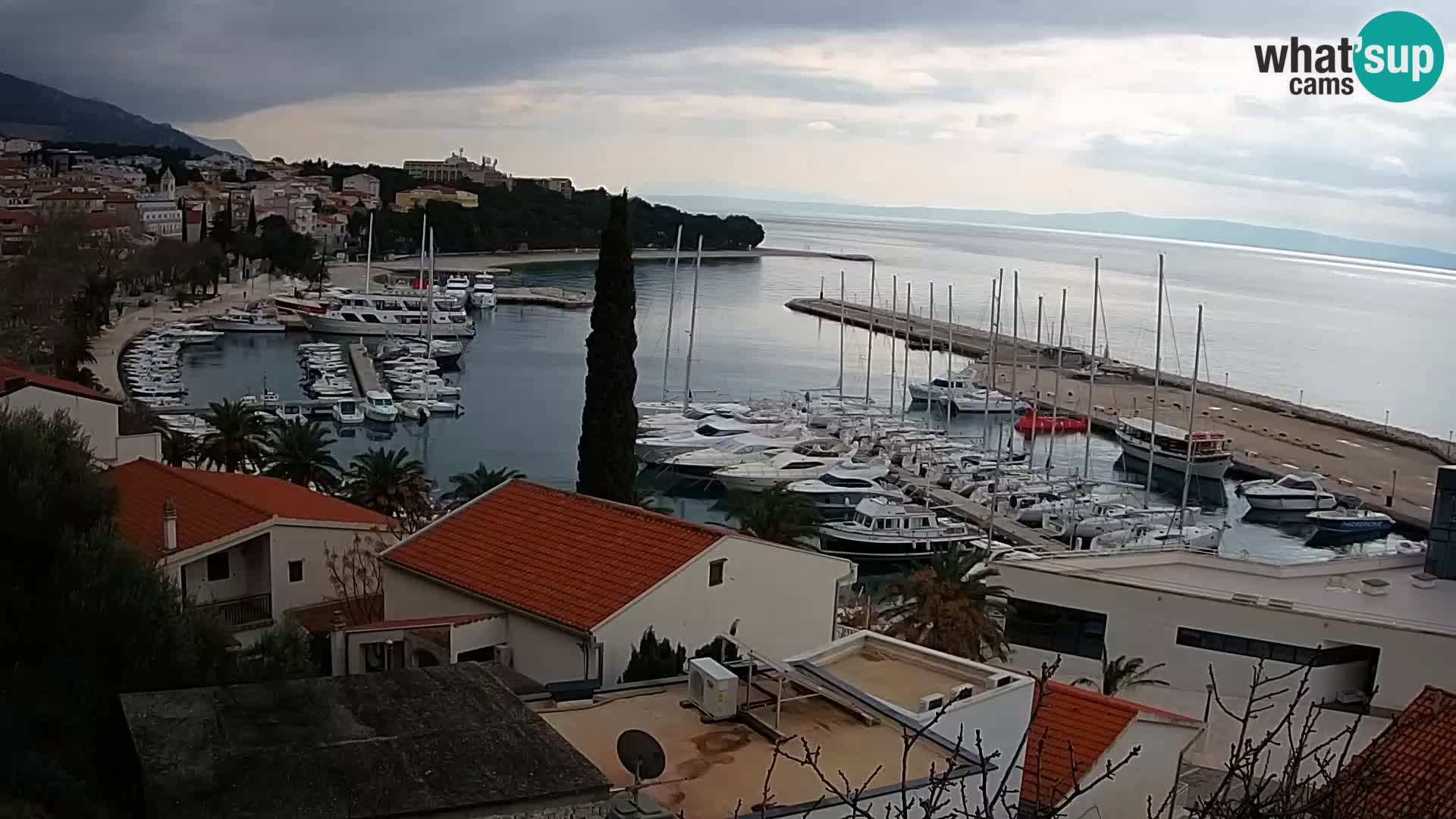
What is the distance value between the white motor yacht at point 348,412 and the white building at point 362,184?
90.6 meters

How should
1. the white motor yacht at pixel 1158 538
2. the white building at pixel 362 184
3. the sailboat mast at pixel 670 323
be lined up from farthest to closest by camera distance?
the white building at pixel 362 184, the sailboat mast at pixel 670 323, the white motor yacht at pixel 1158 538

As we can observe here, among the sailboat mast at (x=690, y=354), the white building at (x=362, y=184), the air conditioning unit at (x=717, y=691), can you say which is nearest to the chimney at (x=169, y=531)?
the air conditioning unit at (x=717, y=691)

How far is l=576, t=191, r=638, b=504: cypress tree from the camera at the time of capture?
16.7 m

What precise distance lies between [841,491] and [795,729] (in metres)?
21.4

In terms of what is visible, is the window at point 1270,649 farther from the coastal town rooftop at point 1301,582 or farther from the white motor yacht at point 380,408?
the white motor yacht at point 380,408

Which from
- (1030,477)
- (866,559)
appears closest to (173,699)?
(866,559)

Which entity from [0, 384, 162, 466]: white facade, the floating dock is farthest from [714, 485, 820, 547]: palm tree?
the floating dock

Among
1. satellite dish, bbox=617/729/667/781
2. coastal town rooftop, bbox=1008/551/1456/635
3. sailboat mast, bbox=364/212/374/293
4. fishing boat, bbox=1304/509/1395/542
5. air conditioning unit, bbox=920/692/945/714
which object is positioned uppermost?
sailboat mast, bbox=364/212/374/293

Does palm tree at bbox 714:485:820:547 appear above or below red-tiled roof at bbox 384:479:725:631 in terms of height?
below

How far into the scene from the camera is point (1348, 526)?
30250 mm

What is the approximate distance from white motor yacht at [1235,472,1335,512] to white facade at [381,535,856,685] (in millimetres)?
25248

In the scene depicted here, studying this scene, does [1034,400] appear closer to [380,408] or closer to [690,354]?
[690,354]

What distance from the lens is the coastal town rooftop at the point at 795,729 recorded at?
18.3ft

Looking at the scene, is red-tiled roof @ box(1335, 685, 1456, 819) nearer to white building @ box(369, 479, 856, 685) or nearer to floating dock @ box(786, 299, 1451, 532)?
white building @ box(369, 479, 856, 685)
